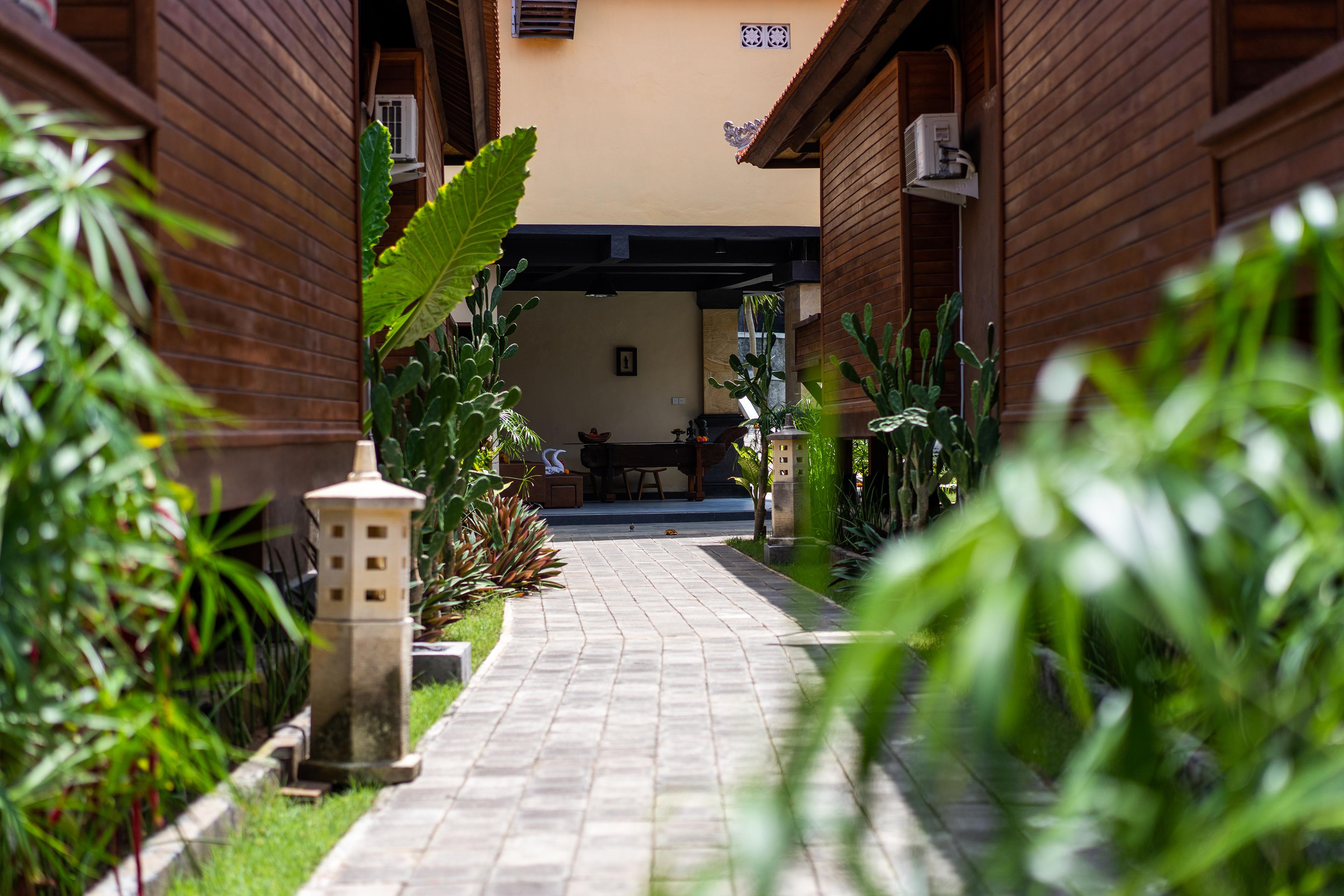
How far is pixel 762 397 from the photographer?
39.6ft

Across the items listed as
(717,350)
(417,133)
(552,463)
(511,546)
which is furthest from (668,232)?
(511,546)

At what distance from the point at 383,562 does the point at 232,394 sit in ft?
2.49

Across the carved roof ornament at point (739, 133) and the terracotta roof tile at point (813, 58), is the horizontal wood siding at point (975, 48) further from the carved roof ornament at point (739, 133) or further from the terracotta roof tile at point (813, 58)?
the carved roof ornament at point (739, 133)

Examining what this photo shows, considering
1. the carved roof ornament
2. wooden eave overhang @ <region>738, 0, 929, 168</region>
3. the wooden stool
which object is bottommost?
the wooden stool

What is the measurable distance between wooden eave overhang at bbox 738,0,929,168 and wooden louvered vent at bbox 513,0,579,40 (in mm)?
5386

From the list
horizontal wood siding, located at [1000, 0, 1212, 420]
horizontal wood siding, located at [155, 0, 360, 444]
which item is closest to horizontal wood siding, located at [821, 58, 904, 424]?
horizontal wood siding, located at [1000, 0, 1212, 420]

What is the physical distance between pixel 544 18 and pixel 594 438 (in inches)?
232

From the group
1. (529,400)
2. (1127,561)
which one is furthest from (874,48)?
(529,400)

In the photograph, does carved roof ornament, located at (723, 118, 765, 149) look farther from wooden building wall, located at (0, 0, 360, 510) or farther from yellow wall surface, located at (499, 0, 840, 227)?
wooden building wall, located at (0, 0, 360, 510)

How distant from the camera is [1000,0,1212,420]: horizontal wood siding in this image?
13.7ft

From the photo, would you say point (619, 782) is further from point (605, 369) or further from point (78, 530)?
point (605, 369)

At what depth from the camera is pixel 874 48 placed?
900cm

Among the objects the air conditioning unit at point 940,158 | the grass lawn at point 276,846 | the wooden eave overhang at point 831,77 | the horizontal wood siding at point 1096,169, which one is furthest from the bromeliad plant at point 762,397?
the grass lawn at point 276,846

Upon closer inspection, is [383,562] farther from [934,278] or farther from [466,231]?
[934,278]
